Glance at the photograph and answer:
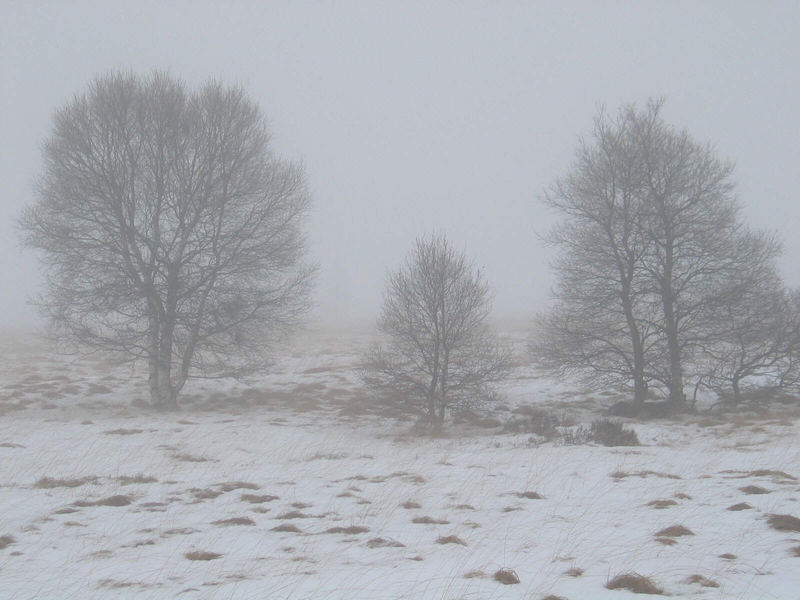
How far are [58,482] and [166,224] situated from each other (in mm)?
12140

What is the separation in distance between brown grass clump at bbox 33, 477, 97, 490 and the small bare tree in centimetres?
868

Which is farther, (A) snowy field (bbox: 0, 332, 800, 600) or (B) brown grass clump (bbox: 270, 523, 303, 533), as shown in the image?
(B) brown grass clump (bbox: 270, 523, 303, 533)

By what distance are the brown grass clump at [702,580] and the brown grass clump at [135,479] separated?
27.4 ft

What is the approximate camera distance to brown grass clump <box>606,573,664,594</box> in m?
4.77

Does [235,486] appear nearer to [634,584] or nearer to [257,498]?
[257,498]

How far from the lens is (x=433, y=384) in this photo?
17047 mm

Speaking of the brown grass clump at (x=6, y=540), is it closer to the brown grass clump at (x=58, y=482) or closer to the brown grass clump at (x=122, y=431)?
the brown grass clump at (x=58, y=482)

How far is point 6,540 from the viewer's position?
6.58m

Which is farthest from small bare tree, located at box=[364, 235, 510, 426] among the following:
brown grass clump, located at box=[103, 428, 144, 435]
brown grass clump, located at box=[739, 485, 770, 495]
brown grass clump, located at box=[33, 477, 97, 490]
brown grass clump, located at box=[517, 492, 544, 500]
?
brown grass clump, located at box=[739, 485, 770, 495]

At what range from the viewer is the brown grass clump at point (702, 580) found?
4.83 meters

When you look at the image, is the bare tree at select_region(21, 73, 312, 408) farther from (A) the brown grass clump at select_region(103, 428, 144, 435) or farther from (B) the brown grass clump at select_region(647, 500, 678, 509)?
(B) the brown grass clump at select_region(647, 500, 678, 509)

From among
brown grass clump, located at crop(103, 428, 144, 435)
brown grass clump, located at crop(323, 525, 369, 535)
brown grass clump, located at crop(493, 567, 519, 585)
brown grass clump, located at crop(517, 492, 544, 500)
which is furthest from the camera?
brown grass clump, located at crop(103, 428, 144, 435)

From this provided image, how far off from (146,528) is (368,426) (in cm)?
1023

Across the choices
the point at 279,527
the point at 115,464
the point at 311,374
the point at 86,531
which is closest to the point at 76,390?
the point at 311,374
